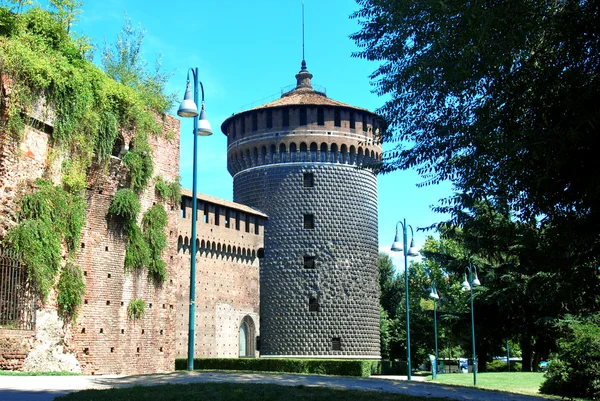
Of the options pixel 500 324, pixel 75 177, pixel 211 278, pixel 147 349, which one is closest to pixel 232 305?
pixel 211 278

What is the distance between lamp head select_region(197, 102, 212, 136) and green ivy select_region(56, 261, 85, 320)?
4.24m

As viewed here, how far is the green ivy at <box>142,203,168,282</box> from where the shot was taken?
18625 millimetres

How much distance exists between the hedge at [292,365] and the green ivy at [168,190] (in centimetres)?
1216

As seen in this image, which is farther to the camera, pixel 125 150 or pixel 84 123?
pixel 125 150

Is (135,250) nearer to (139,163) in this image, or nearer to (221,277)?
(139,163)

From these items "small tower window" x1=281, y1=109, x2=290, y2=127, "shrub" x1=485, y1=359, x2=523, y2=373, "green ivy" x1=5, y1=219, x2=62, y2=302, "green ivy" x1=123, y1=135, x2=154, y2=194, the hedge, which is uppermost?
"small tower window" x1=281, y1=109, x2=290, y2=127

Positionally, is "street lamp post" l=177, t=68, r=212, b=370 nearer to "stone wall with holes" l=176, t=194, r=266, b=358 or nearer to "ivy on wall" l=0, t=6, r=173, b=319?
"ivy on wall" l=0, t=6, r=173, b=319

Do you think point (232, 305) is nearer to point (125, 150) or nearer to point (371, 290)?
point (371, 290)

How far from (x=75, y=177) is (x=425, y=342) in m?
36.7

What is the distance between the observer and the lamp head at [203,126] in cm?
1582

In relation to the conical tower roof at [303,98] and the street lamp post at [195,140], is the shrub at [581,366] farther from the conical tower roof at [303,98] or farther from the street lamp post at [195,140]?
the conical tower roof at [303,98]

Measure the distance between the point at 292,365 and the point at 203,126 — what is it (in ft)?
54.7

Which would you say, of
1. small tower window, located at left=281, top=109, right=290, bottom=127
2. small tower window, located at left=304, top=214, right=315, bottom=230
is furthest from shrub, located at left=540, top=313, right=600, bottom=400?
small tower window, located at left=281, top=109, right=290, bottom=127

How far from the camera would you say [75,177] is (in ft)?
53.1
